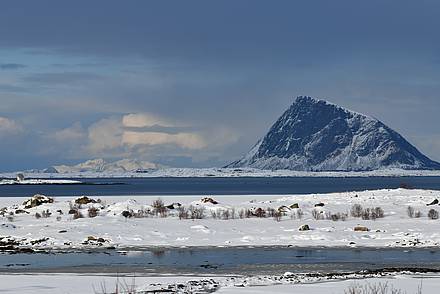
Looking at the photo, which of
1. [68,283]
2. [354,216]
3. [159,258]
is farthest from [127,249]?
[354,216]

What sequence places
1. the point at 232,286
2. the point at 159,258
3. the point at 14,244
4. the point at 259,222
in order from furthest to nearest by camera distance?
the point at 259,222 < the point at 14,244 < the point at 159,258 < the point at 232,286

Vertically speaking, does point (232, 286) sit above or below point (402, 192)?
below

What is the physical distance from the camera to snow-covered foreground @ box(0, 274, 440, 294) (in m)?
20.0

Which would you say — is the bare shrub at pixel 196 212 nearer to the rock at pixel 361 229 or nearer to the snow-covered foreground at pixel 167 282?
the rock at pixel 361 229

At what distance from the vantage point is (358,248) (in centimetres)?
3238

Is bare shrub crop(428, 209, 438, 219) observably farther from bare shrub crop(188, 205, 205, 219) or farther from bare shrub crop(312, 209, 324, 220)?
bare shrub crop(188, 205, 205, 219)

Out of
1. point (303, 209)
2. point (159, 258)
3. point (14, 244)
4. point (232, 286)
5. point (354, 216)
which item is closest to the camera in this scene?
point (232, 286)

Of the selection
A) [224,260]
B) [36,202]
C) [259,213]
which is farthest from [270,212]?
[224,260]

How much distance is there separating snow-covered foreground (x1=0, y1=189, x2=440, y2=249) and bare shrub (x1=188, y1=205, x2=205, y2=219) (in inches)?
3.3

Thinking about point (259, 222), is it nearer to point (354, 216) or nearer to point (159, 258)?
point (354, 216)

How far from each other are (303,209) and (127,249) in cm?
1760

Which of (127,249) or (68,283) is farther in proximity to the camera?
(127,249)

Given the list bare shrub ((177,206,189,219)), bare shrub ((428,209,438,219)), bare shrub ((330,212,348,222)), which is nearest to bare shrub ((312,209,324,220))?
bare shrub ((330,212,348,222))

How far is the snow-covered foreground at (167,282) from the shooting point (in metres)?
20.0
